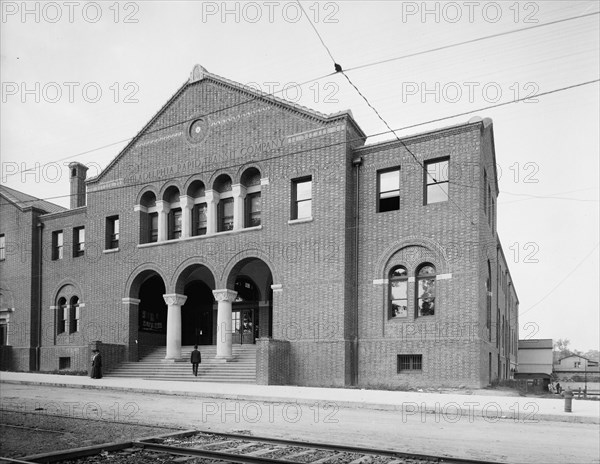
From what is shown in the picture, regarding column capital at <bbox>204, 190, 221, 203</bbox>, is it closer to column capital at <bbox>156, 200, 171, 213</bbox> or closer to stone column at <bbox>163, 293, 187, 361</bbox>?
column capital at <bbox>156, 200, 171, 213</bbox>

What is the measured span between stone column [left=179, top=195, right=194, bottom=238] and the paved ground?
7.93 metres

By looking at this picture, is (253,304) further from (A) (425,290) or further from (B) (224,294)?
(A) (425,290)

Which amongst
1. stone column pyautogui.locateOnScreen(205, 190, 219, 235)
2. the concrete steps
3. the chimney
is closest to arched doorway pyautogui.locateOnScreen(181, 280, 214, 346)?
the concrete steps

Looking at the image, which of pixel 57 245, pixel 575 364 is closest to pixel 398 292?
pixel 57 245

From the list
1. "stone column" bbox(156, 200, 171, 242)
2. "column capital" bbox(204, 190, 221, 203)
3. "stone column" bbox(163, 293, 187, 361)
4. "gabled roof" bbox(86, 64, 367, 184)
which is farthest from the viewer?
"stone column" bbox(156, 200, 171, 242)

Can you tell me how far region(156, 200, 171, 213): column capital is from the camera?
2722 cm

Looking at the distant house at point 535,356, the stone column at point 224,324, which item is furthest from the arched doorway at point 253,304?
the distant house at point 535,356

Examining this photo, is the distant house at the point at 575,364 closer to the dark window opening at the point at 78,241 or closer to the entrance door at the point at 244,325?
the entrance door at the point at 244,325

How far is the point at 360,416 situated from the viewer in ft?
44.4

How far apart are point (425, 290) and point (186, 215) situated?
11.1 meters

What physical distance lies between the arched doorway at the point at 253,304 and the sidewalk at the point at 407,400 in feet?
21.4

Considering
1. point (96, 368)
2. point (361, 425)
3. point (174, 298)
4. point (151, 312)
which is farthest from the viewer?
point (151, 312)

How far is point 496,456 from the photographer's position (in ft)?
29.2

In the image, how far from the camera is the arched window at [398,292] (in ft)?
70.3
